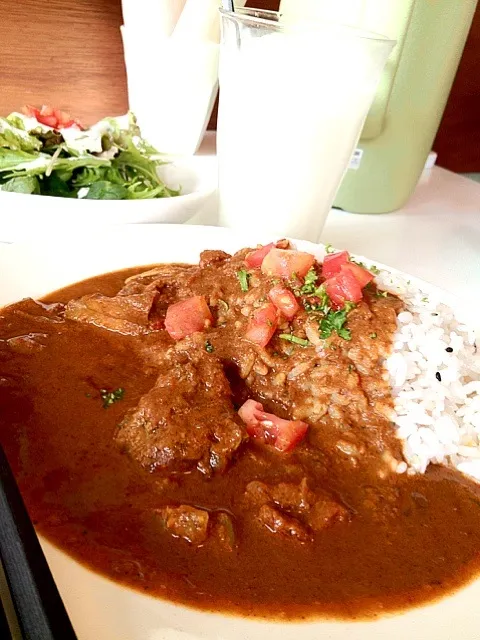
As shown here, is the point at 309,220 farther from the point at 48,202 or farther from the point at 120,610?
the point at 120,610

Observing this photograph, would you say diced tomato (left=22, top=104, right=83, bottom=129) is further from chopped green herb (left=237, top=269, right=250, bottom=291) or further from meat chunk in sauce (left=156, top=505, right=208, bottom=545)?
meat chunk in sauce (left=156, top=505, right=208, bottom=545)

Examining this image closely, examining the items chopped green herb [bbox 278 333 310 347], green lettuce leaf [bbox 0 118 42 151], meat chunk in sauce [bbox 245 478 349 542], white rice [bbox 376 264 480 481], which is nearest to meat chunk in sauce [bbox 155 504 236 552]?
meat chunk in sauce [bbox 245 478 349 542]

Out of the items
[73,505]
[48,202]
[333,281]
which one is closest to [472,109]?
[333,281]

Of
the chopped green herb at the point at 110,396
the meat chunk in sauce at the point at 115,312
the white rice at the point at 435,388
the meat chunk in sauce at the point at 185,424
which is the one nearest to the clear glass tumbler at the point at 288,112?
the white rice at the point at 435,388

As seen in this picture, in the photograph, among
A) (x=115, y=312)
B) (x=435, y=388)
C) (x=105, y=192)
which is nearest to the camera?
(x=435, y=388)

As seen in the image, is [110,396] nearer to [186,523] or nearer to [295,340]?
[186,523]

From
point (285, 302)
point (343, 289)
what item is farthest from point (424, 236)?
point (285, 302)
